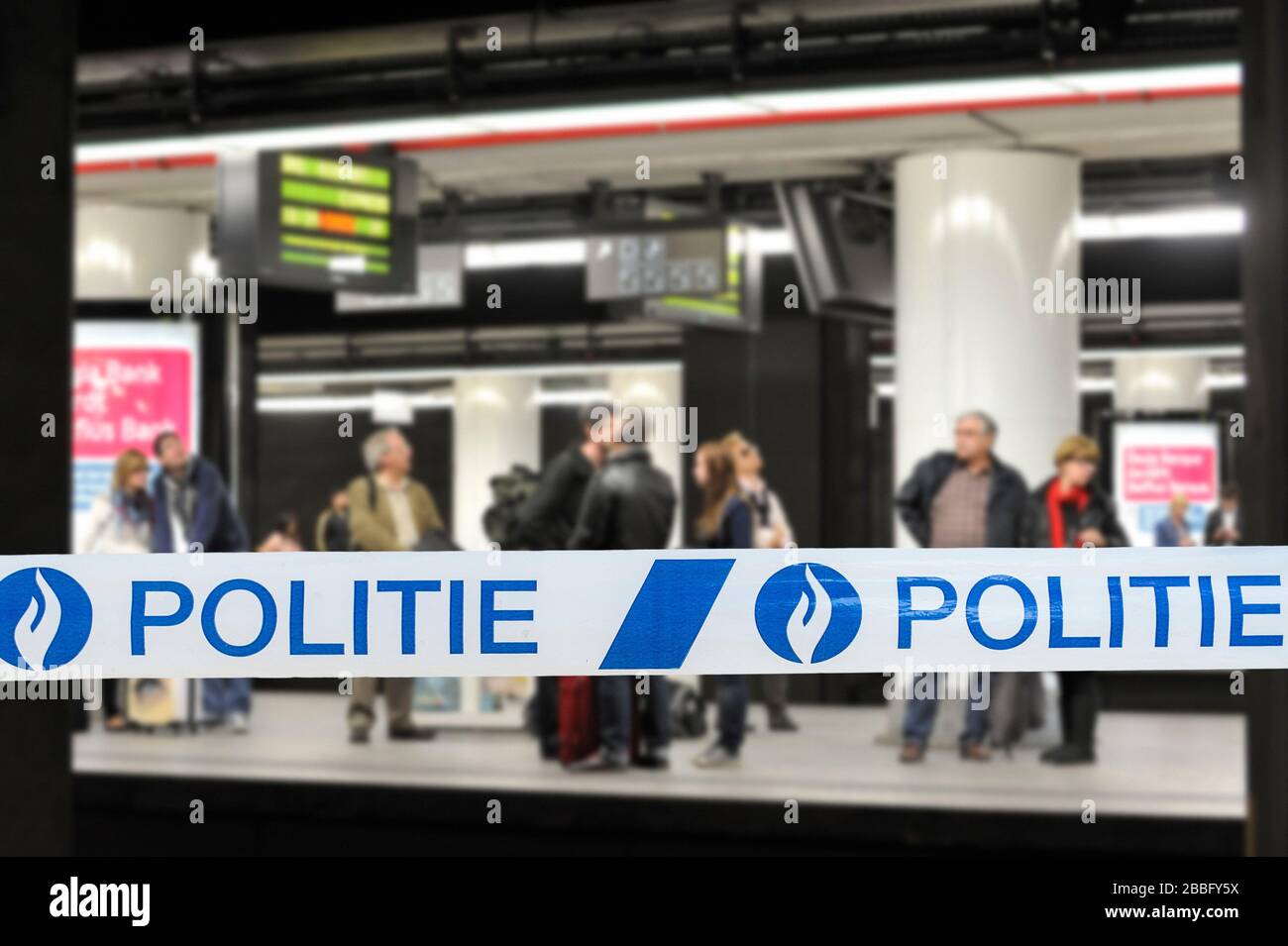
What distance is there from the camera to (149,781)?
30.3ft

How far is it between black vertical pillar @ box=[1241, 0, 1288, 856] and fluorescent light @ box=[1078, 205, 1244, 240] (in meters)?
7.87

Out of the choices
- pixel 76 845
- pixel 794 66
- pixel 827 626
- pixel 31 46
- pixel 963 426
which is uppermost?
pixel 794 66

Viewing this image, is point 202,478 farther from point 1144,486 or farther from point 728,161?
point 1144,486

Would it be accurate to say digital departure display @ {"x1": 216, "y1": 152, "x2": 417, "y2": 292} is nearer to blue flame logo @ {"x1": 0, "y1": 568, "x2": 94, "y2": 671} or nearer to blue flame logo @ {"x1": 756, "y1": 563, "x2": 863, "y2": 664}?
blue flame logo @ {"x1": 0, "y1": 568, "x2": 94, "y2": 671}

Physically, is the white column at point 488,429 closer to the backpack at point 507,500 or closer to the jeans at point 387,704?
the backpack at point 507,500

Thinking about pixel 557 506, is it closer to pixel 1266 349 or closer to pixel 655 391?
pixel 1266 349

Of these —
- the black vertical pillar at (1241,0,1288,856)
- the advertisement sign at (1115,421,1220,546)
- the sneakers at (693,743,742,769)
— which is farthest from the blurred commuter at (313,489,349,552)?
the black vertical pillar at (1241,0,1288,856)

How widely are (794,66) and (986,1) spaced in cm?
93

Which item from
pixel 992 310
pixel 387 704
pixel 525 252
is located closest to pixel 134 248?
pixel 525 252

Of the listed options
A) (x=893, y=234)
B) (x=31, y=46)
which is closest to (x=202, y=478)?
(x=893, y=234)

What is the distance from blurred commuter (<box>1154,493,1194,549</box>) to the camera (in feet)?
48.3

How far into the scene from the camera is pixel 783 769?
30.7ft

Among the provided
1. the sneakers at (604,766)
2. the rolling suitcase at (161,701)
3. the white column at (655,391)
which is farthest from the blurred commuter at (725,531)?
the white column at (655,391)

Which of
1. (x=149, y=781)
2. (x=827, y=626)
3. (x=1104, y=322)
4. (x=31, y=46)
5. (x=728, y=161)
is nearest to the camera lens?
(x=827, y=626)
